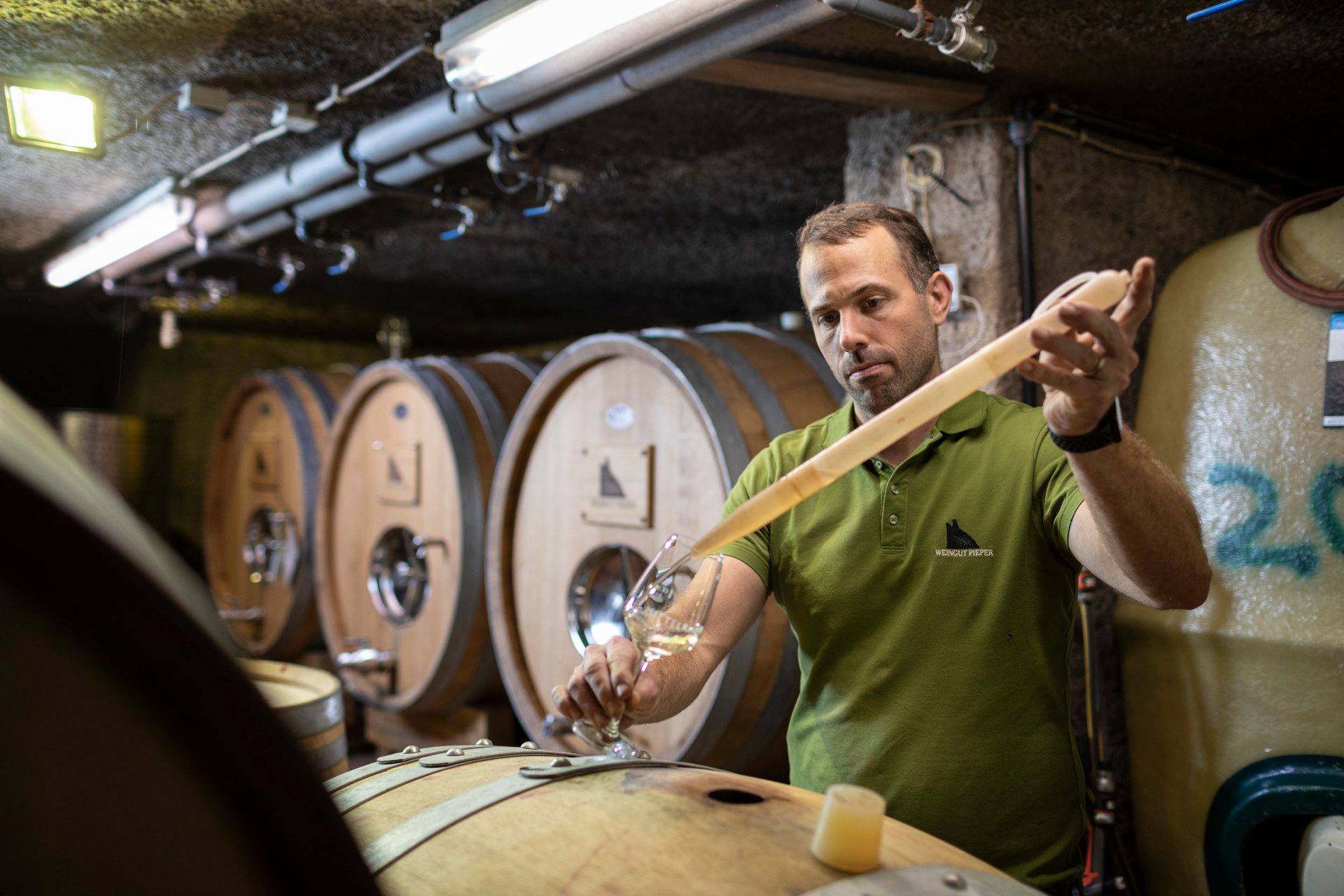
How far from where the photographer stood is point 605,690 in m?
1.50

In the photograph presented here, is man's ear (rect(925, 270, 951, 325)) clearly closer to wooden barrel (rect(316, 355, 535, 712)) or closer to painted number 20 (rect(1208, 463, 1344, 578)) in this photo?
painted number 20 (rect(1208, 463, 1344, 578))

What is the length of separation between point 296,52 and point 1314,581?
290 centimetres

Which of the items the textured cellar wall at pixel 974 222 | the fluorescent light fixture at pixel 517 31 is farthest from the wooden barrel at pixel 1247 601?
the fluorescent light fixture at pixel 517 31

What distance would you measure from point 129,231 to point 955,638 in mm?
4145

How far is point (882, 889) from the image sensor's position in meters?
1.01

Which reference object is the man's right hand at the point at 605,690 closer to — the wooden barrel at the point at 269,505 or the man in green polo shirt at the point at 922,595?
the man in green polo shirt at the point at 922,595

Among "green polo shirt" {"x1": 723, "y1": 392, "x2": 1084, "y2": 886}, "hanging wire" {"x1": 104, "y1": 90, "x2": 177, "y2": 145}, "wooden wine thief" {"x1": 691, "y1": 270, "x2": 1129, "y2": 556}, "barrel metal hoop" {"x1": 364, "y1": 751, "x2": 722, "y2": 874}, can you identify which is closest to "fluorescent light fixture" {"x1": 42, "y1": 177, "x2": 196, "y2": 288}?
"hanging wire" {"x1": 104, "y1": 90, "x2": 177, "y2": 145}

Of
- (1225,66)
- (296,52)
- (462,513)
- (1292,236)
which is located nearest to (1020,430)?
(1292,236)

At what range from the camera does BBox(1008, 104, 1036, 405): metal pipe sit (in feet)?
8.45

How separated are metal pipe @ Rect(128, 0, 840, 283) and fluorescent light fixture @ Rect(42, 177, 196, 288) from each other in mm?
517

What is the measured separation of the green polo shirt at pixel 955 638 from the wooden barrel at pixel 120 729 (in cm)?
121

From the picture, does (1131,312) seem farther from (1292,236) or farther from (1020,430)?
(1292,236)

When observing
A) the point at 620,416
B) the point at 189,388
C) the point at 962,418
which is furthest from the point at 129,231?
the point at 189,388

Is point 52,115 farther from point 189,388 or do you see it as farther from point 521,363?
point 189,388
